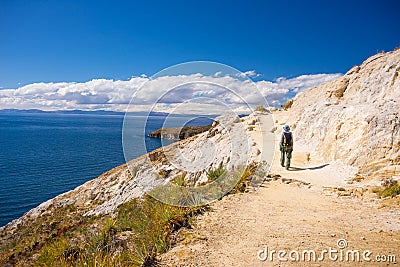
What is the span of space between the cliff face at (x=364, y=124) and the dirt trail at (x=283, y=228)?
309 centimetres

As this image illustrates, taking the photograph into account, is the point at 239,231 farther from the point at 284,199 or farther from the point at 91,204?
the point at 91,204

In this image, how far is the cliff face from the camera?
1107cm

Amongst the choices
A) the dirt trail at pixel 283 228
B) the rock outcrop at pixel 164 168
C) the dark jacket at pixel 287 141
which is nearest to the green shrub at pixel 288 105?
→ the rock outcrop at pixel 164 168

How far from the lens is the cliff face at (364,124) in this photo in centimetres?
1107

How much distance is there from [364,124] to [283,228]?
27.7ft

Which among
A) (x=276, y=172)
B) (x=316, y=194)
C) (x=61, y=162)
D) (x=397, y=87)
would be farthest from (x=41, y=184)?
(x=397, y=87)

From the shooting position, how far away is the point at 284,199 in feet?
30.1

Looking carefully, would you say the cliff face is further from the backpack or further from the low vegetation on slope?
the low vegetation on slope

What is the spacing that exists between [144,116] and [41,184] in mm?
36127

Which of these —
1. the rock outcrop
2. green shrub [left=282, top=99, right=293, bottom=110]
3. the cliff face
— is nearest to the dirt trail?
the cliff face

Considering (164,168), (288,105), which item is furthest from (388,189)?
(288,105)

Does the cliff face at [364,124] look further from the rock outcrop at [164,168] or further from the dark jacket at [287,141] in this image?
the rock outcrop at [164,168]

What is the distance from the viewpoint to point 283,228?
21.6 feet

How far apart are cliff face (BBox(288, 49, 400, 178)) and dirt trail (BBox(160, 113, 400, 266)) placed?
3090 mm
